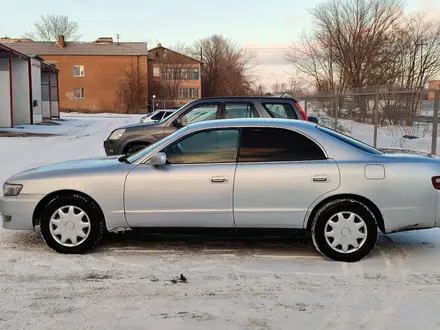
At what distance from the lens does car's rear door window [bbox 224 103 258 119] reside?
29.7ft

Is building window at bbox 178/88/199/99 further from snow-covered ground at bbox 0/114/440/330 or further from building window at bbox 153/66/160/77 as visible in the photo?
snow-covered ground at bbox 0/114/440/330

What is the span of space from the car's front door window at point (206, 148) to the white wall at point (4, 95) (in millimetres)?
23572

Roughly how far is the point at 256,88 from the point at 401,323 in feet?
277

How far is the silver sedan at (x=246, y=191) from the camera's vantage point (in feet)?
15.7

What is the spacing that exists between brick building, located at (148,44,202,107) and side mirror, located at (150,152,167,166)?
68.8 m

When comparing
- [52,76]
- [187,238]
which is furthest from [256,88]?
[187,238]

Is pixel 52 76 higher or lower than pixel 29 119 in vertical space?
higher

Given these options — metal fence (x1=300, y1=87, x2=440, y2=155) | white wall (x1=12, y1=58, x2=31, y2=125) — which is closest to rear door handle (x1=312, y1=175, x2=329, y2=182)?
metal fence (x1=300, y1=87, x2=440, y2=155)

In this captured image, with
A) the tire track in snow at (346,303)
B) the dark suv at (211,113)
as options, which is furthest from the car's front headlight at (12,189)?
the dark suv at (211,113)

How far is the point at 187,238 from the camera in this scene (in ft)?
18.8

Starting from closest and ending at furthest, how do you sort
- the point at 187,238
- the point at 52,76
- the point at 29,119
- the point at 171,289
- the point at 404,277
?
the point at 171,289 < the point at 404,277 < the point at 187,238 < the point at 29,119 < the point at 52,76

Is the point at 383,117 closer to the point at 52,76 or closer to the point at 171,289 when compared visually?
the point at 171,289

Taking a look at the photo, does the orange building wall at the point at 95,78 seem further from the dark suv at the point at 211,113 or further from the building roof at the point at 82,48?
the dark suv at the point at 211,113

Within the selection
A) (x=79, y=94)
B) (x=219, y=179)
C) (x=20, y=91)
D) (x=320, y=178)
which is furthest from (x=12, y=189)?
(x=79, y=94)
